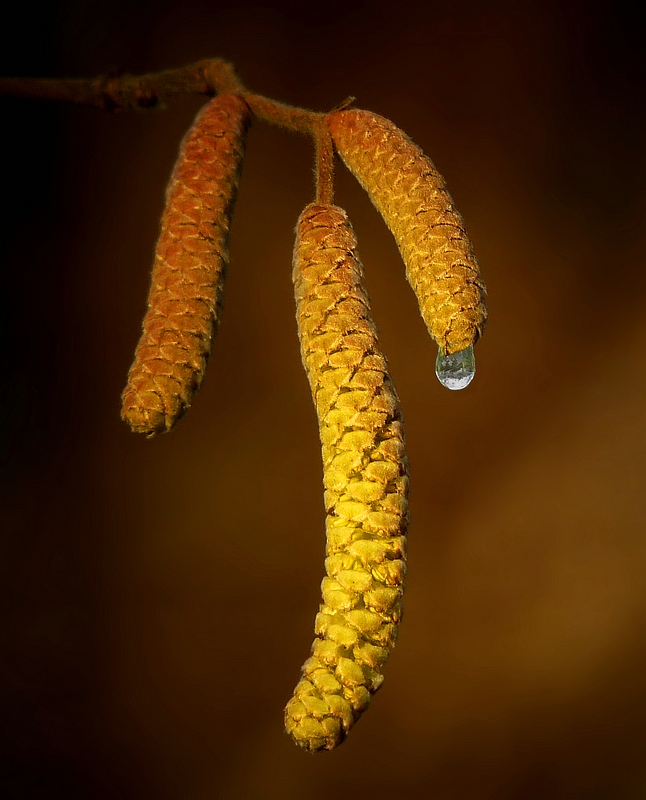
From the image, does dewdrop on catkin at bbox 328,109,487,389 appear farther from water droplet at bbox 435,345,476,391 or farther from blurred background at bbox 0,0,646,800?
blurred background at bbox 0,0,646,800

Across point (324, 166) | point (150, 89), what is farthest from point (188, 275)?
point (150, 89)

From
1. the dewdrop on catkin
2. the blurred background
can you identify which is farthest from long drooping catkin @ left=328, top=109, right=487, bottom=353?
the blurred background

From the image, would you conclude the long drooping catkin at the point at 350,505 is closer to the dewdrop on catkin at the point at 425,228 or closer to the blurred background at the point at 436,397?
the dewdrop on catkin at the point at 425,228

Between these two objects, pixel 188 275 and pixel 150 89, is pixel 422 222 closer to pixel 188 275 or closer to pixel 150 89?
pixel 188 275

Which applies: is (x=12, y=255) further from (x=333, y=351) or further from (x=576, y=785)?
(x=576, y=785)

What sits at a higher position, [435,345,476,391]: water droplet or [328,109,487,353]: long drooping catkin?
[328,109,487,353]: long drooping catkin
